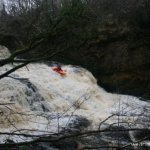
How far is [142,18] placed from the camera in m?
18.4

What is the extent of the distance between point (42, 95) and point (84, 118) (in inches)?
69.2

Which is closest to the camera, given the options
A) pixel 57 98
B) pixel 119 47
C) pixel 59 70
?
pixel 57 98

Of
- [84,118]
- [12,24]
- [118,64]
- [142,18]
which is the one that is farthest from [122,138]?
[12,24]

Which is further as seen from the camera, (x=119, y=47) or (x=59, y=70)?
(x=119, y=47)

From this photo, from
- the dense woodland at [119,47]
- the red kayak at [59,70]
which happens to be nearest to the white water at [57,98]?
the red kayak at [59,70]

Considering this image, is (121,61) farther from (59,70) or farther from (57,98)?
(57,98)

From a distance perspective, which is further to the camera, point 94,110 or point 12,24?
point 12,24

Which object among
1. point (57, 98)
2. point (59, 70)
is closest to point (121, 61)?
point (59, 70)

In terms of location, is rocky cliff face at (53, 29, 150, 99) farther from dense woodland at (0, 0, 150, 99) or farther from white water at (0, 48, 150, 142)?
white water at (0, 48, 150, 142)

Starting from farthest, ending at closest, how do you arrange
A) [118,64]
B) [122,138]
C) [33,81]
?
[118,64]
[33,81]
[122,138]

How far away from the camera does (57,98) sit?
13.0 metres

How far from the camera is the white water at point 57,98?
33.1 ft

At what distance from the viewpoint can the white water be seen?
10102 millimetres

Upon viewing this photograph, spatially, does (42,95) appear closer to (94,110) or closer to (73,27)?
(94,110)
